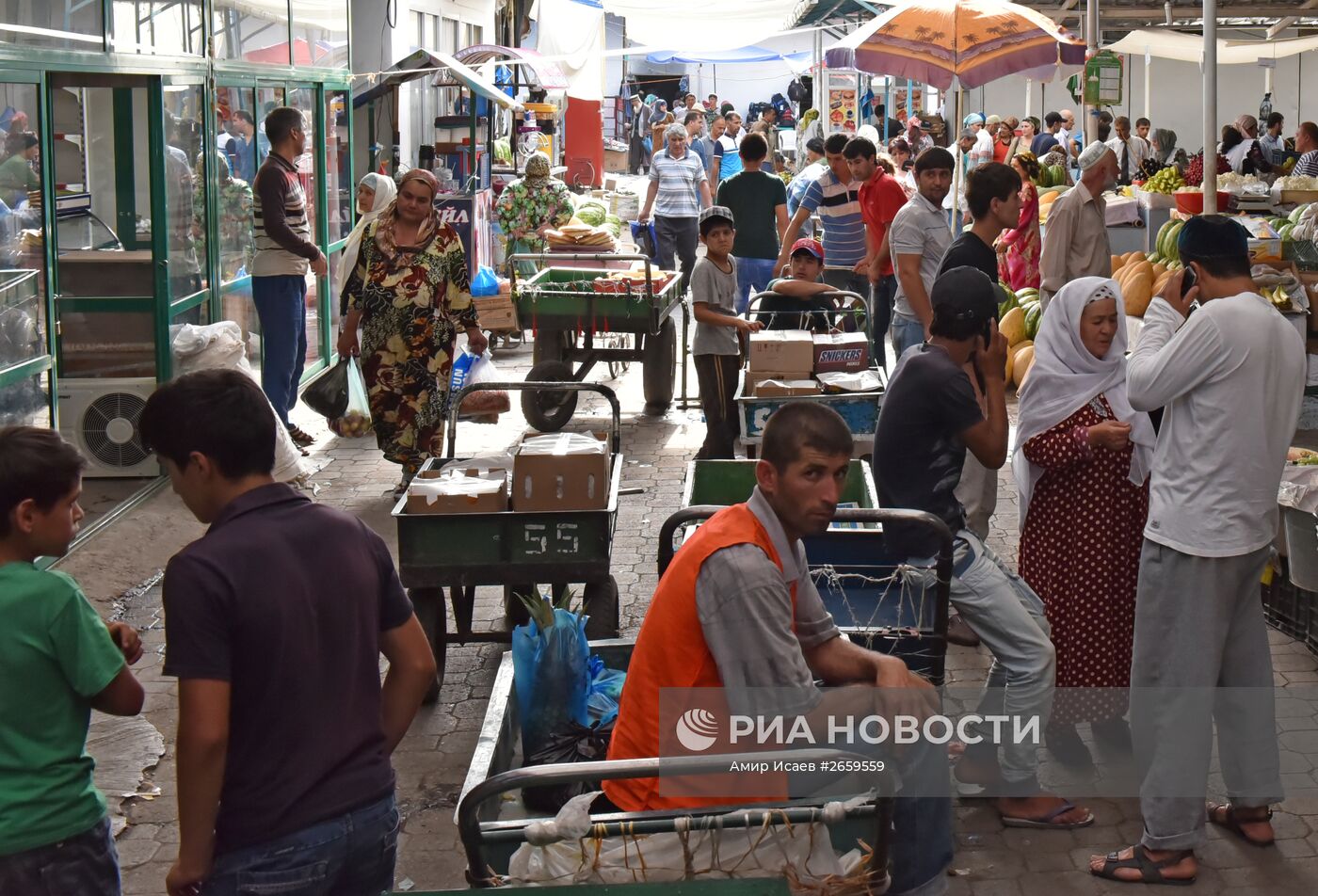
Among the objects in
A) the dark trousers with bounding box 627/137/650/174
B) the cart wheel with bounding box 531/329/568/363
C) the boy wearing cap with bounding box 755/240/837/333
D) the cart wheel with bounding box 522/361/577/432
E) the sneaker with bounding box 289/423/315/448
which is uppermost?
the dark trousers with bounding box 627/137/650/174

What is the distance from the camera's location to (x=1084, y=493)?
5.48 m

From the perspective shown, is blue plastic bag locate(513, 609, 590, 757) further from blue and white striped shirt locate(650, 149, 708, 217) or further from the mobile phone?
blue and white striped shirt locate(650, 149, 708, 217)

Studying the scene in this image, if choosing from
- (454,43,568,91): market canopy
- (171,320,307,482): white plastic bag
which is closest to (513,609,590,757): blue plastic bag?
(171,320,307,482): white plastic bag

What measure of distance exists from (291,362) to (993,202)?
5.34 m

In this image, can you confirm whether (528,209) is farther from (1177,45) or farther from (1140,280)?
(1177,45)

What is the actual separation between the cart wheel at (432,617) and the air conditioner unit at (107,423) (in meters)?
4.03

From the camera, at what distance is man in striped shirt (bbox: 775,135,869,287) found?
39.8ft

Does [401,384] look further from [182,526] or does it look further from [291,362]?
[291,362]

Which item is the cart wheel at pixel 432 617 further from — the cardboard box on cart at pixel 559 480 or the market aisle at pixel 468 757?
the cardboard box on cart at pixel 559 480

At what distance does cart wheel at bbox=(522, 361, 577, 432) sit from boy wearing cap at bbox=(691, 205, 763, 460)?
58.5 inches

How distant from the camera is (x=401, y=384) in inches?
356

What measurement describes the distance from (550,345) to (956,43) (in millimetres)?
4486

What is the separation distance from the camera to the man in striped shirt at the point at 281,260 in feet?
35.0

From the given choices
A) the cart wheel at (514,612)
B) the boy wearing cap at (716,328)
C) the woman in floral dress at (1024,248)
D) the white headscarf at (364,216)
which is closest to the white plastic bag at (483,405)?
the white headscarf at (364,216)
